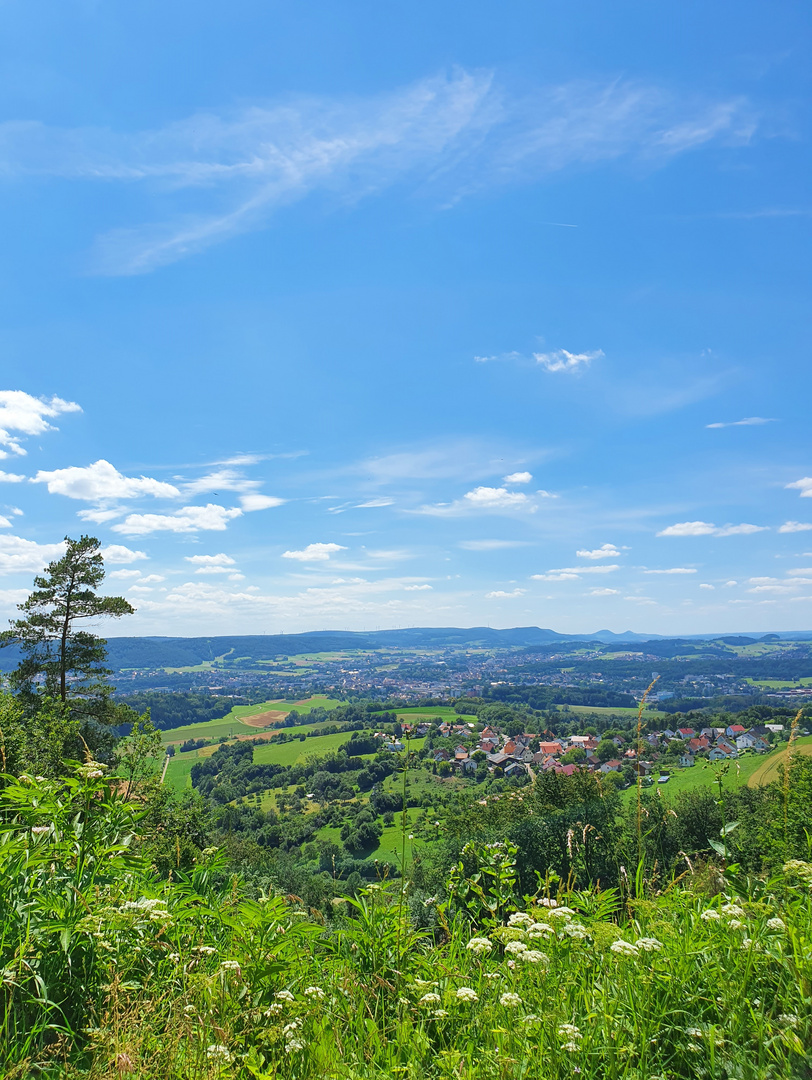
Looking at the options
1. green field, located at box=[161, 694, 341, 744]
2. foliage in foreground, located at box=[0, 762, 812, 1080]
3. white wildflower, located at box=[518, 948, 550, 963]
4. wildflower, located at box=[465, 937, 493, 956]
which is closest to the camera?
foliage in foreground, located at box=[0, 762, 812, 1080]

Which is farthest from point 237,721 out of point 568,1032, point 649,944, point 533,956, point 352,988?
point 568,1032

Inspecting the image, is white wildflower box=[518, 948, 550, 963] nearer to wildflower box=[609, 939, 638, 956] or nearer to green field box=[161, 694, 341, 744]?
wildflower box=[609, 939, 638, 956]

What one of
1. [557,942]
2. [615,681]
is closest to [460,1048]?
[557,942]

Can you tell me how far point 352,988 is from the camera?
266cm

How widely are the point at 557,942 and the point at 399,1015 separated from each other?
981 millimetres

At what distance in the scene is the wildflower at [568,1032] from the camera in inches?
81.9

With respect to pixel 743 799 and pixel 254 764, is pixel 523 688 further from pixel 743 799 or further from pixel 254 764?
pixel 743 799

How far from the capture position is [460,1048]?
7.59 ft

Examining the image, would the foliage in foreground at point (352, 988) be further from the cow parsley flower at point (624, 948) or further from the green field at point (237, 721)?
the green field at point (237, 721)

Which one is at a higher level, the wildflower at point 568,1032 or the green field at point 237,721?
the wildflower at point 568,1032

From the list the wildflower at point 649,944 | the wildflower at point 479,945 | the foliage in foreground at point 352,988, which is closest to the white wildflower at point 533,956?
the foliage in foreground at point 352,988

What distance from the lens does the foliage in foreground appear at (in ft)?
6.76

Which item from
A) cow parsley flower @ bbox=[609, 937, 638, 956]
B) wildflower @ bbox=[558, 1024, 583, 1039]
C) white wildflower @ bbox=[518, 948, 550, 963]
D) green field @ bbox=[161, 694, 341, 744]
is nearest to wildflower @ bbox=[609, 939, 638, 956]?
cow parsley flower @ bbox=[609, 937, 638, 956]

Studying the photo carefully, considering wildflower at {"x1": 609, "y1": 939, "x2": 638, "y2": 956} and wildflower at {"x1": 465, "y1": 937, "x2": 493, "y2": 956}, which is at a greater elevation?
wildflower at {"x1": 609, "y1": 939, "x2": 638, "y2": 956}
